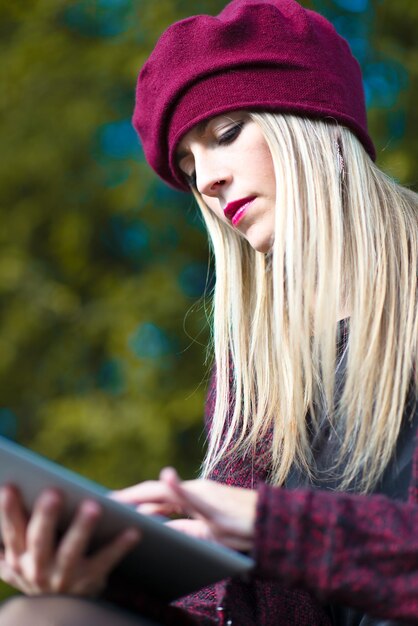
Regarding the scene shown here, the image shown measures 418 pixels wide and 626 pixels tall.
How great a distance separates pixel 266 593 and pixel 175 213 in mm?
Answer: 2733

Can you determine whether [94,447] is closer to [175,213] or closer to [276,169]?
[175,213]

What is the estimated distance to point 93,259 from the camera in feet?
14.6

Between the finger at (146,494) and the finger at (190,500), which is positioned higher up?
the finger at (190,500)

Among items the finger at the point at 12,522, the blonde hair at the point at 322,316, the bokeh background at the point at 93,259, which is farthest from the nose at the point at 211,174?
the bokeh background at the point at 93,259

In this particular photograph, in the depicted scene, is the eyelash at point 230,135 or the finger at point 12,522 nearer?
the finger at point 12,522

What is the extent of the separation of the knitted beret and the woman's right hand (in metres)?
Result: 1.00

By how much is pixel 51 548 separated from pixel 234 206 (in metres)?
0.93

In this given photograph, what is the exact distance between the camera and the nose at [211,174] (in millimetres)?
1946

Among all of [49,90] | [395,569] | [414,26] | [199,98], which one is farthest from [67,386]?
[395,569]

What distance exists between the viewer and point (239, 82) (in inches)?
76.7

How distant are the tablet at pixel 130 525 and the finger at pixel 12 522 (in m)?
0.01

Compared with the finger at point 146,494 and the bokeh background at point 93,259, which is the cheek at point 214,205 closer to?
the finger at point 146,494

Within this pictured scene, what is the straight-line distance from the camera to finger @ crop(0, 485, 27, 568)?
120 centimetres

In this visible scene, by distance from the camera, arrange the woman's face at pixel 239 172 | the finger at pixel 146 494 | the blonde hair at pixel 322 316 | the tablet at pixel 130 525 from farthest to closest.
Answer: the woman's face at pixel 239 172
the blonde hair at pixel 322 316
the finger at pixel 146 494
the tablet at pixel 130 525
